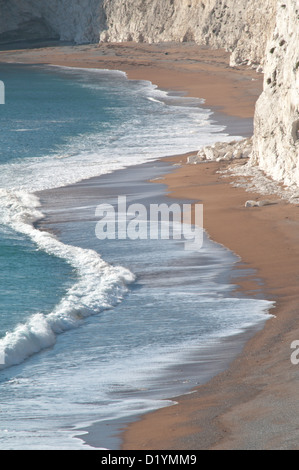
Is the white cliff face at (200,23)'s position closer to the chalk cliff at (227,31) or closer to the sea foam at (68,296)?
the chalk cliff at (227,31)

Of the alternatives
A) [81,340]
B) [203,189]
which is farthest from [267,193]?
[81,340]

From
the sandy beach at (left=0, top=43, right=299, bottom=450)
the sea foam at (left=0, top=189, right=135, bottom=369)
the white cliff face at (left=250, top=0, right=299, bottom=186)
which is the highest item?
the white cliff face at (left=250, top=0, right=299, bottom=186)

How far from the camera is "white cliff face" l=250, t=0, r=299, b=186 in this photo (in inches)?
877

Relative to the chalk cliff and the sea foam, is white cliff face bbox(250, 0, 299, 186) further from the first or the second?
the sea foam

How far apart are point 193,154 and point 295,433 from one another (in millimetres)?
24014

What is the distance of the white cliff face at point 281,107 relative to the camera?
22266mm

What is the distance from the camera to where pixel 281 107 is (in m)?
23.5

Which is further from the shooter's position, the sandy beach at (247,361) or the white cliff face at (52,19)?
the white cliff face at (52,19)

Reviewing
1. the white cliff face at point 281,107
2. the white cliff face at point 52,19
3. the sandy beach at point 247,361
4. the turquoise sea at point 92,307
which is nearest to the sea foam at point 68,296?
the turquoise sea at point 92,307

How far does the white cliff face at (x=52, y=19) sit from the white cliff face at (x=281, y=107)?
3010 inches

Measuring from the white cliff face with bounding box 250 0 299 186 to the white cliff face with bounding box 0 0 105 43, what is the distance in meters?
76.4

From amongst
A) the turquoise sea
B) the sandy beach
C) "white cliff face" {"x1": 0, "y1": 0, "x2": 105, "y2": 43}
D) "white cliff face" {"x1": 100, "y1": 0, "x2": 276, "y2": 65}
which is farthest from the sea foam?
"white cliff face" {"x1": 0, "y1": 0, "x2": 105, "y2": 43}

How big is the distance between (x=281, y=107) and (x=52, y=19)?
86711mm
